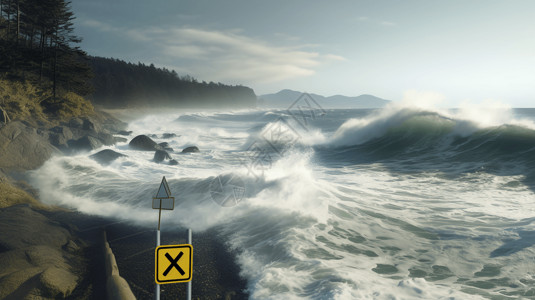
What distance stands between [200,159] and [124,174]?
6.60 meters

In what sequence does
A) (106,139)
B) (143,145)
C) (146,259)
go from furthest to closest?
(106,139) < (143,145) < (146,259)

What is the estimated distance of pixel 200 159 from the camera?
67.4 feet

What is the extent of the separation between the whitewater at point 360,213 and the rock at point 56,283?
279 centimetres

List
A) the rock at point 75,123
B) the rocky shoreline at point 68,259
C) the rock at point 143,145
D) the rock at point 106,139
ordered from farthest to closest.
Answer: the rock at point 75,123
the rock at point 106,139
the rock at point 143,145
the rocky shoreline at point 68,259

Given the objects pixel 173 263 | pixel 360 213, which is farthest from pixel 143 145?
pixel 173 263

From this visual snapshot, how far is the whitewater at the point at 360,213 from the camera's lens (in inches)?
212

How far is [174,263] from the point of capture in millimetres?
3111

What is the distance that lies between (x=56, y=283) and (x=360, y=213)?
24.7 ft

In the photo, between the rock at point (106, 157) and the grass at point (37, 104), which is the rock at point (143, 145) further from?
the grass at point (37, 104)

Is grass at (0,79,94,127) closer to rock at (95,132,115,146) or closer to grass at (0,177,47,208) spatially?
rock at (95,132,115,146)

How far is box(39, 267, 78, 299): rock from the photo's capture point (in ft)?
14.5

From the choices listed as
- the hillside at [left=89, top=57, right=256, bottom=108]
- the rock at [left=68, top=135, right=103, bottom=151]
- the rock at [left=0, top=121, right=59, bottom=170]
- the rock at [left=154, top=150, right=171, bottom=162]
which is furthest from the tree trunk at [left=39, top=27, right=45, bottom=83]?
the hillside at [left=89, top=57, right=256, bottom=108]

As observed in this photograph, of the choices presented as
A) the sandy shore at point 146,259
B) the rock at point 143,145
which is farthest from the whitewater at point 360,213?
the rock at point 143,145

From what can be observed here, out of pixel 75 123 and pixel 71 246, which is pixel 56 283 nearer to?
pixel 71 246
